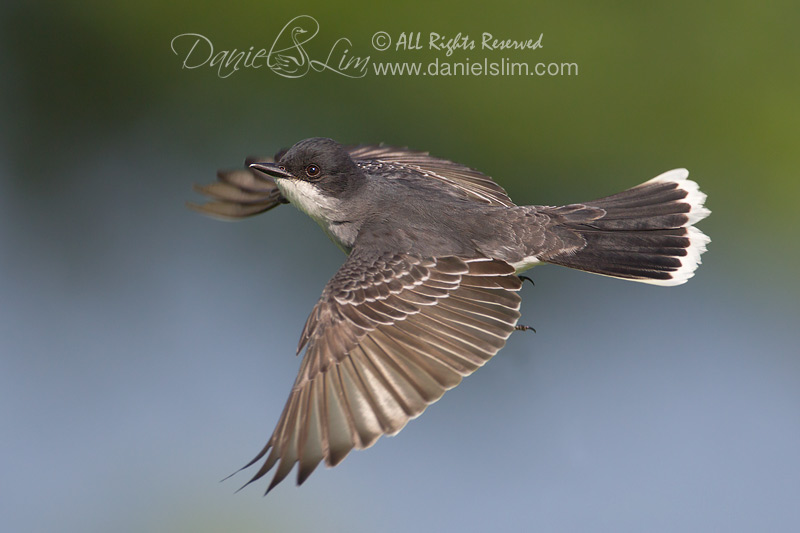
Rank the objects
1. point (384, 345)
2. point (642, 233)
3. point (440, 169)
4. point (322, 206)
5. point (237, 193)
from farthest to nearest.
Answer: point (440, 169) < point (237, 193) < point (642, 233) < point (322, 206) < point (384, 345)

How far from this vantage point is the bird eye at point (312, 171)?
4730 millimetres

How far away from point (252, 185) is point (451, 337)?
2194mm

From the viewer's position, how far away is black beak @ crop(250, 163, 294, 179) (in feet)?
15.1

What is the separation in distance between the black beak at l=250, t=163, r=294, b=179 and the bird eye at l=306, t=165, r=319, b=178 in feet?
0.28

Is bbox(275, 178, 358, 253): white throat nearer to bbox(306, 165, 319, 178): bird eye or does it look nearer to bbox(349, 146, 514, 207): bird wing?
bbox(306, 165, 319, 178): bird eye

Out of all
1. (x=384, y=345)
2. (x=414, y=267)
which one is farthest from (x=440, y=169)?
(x=384, y=345)

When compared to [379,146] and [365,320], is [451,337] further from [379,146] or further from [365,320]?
[379,146]

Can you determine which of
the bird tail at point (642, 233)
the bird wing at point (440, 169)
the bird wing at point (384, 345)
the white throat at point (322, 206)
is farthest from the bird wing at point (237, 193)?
the bird tail at point (642, 233)

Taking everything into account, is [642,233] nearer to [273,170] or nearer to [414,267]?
[414,267]

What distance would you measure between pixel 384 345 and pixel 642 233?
5.37ft

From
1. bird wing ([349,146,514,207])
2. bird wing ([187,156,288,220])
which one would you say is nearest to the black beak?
bird wing ([349,146,514,207])

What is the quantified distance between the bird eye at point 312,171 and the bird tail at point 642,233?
1.23m

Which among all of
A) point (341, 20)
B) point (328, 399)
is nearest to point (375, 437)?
point (328, 399)

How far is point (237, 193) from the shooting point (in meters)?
5.72
